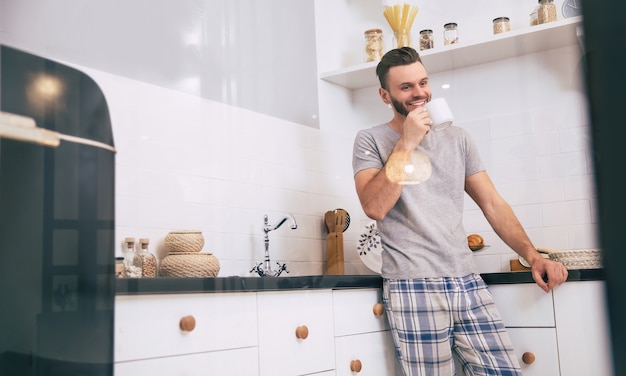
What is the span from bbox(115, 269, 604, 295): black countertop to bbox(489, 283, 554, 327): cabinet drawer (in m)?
0.02

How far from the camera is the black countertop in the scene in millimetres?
830

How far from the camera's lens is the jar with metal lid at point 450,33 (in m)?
1.17

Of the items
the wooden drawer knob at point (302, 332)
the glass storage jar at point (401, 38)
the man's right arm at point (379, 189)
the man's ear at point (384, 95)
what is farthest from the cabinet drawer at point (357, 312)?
the glass storage jar at point (401, 38)

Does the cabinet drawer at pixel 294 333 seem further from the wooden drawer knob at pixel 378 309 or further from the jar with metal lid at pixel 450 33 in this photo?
the jar with metal lid at pixel 450 33

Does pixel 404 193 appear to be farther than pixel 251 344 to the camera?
Yes

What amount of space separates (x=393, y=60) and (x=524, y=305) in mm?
531

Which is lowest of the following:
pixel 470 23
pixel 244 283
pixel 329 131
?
pixel 244 283

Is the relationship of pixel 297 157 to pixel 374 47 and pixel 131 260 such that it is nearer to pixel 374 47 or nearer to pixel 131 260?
pixel 374 47

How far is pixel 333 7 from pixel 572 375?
707 millimetres

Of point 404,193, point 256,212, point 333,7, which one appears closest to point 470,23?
point 333,7

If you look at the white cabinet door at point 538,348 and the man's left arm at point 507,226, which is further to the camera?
the man's left arm at point 507,226

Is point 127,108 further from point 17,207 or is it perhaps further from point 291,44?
point 291,44

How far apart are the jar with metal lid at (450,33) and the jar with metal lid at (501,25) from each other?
0.07m

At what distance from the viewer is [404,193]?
1334mm
